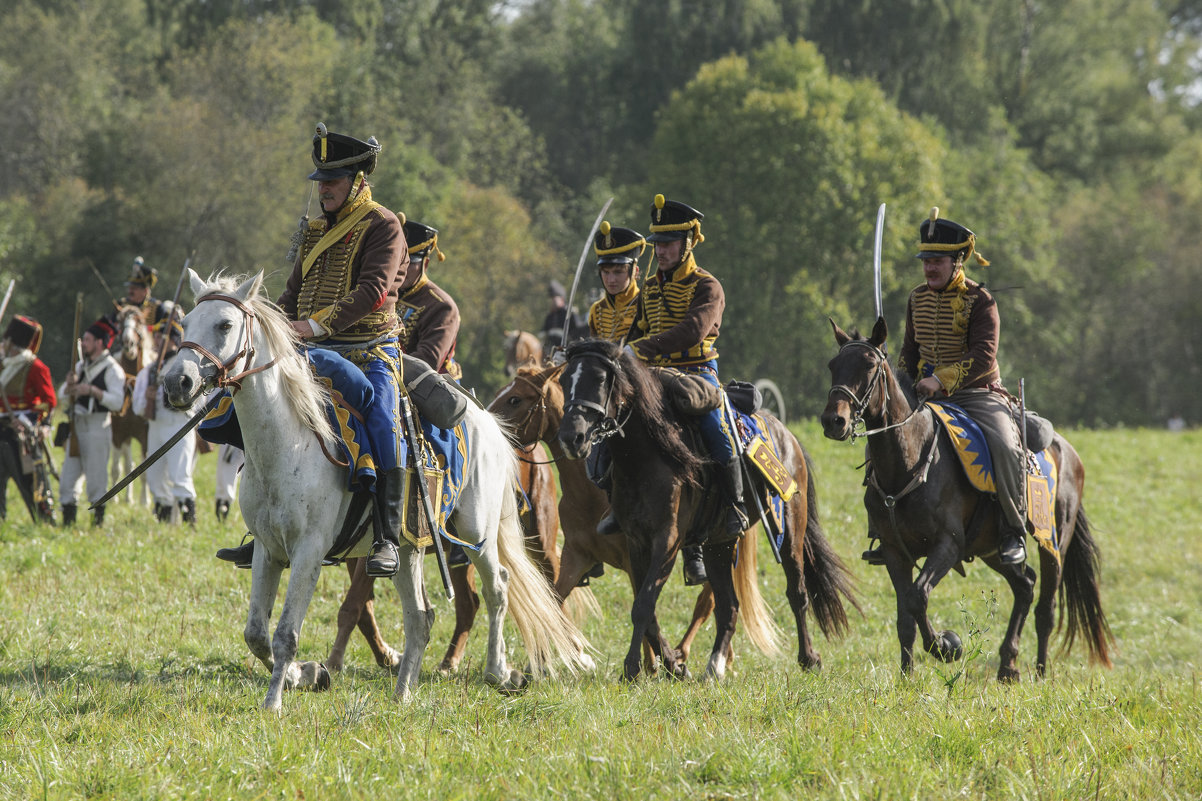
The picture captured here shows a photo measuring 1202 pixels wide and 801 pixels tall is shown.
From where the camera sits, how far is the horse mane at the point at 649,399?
8.12 m

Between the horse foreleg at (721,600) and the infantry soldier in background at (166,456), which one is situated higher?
the horse foreleg at (721,600)

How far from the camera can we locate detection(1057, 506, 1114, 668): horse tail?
1086cm

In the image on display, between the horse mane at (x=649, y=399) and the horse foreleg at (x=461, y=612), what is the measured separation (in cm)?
175

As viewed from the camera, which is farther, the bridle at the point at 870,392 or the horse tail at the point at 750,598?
the horse tail at the point at 750,598

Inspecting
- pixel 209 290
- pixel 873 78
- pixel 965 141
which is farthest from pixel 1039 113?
pixel 209 290

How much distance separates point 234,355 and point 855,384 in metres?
4.04

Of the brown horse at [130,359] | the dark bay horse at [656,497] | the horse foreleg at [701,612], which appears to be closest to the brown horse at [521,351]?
the brown horse at [130,359]

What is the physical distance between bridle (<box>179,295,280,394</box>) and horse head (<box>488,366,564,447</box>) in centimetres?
349

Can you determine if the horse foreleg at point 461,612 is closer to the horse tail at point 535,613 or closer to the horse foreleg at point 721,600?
the horse tail at point 535,613

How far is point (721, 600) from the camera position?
9.23m

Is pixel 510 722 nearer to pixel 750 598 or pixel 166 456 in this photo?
pixel 750 598

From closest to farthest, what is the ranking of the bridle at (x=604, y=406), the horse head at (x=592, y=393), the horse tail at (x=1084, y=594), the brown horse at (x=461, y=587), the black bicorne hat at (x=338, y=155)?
the black bicorne hat at (x=338, y=155) → the horse head at (x=592, y=393) → the bridle at (x=604, y=406) → the brown horse at (x=461, y=587) → the horse tail at (x=1084, y=594)

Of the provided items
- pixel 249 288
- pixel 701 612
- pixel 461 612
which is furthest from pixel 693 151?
pixel 249 288

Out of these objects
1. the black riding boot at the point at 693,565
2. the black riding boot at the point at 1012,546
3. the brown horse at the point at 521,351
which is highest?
the brown horse at the point at 521,351
